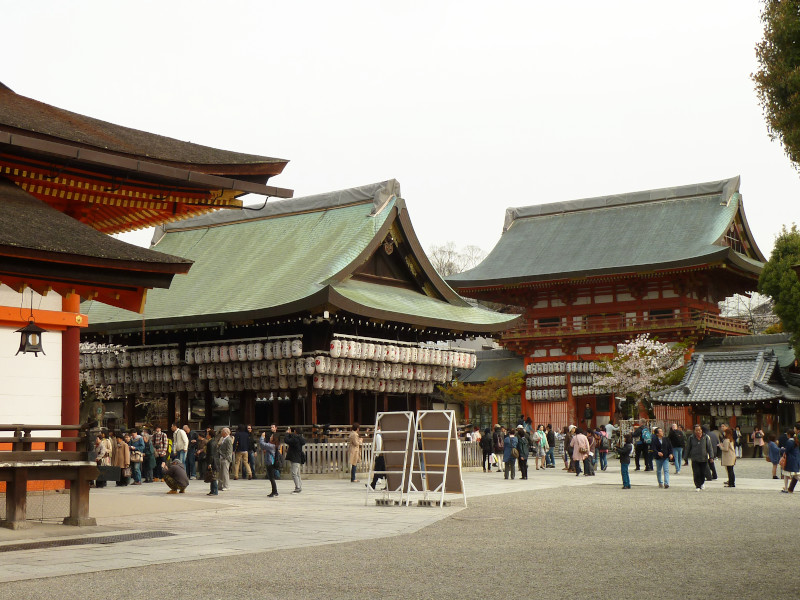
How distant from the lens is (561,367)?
52188mm

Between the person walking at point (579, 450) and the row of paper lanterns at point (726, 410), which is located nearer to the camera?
the person walking at point (579, 450)

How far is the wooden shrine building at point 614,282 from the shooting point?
165 feet

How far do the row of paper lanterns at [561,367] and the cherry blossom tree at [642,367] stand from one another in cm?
185

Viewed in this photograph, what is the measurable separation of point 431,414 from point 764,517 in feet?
20.4

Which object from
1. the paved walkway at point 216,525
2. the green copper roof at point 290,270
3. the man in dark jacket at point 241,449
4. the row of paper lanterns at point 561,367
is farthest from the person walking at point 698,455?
the row of paper lanterns at point 561,367

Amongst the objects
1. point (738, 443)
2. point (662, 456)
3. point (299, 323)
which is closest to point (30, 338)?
point (299, 323)

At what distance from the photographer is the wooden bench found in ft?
44.7

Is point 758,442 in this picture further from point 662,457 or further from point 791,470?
point 791,470

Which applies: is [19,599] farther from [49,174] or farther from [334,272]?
[334,272]

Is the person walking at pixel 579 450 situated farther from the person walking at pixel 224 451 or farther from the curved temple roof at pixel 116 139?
the curved temple roof at pixel 116 139

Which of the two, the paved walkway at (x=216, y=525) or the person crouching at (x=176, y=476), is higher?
the person crouching at (x=176, y=476)

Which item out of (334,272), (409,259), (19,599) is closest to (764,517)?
(19,599)

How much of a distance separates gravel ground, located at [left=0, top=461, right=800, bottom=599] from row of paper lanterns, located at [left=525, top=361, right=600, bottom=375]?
115 feet

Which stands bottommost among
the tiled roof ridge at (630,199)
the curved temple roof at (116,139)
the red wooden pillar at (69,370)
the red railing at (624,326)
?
the red wooden pillar at (69,370)
